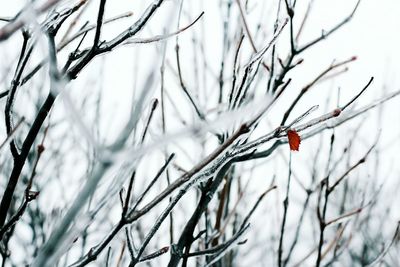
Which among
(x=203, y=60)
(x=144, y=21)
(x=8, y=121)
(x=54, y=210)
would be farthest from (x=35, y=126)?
(x=54, y=210)

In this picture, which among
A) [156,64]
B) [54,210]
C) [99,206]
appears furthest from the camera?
[54,210]

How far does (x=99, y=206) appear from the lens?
90 centimetres

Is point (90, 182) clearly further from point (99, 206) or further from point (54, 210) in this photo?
point (54, 210)

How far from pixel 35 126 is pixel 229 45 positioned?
1.81 metres

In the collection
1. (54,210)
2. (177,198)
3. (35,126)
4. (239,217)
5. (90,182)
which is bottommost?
(90,182)

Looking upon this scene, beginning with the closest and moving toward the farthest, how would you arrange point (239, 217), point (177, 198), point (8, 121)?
point (177, 198) < point (8, 121) < point (239, 217)

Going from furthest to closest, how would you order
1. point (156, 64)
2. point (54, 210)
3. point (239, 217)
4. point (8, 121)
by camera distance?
point (54, 210)
point (239, 217)
point (8, 121)
point (156, 64)

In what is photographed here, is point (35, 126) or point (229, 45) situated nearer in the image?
point (35, 126)

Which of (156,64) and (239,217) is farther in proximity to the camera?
(239,217)

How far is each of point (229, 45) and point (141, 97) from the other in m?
2.31

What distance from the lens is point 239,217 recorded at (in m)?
3.16

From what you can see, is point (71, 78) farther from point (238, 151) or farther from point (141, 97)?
point (141, 97)

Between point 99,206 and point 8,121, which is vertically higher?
point 8,121

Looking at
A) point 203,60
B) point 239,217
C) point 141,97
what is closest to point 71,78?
point 141,97
